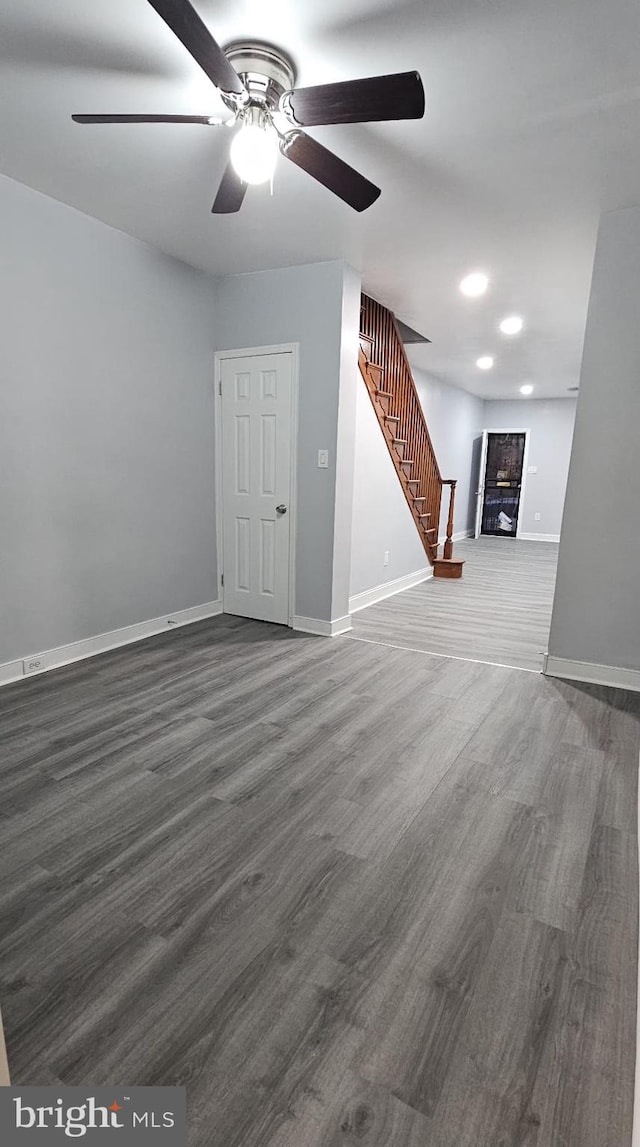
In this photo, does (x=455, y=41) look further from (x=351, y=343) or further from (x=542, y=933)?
(x=542, y=933)

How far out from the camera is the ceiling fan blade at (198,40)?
4.47 ft

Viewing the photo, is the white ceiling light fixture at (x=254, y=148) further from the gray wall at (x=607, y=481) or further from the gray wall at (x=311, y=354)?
the gray wall at (x=607, y=481)

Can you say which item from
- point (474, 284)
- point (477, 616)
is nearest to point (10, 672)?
point (477, 616)

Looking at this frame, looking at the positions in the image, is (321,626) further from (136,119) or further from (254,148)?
(136,119)

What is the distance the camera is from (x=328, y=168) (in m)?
2.09

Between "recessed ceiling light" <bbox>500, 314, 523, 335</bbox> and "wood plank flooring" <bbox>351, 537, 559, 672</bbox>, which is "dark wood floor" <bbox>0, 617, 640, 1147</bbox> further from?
"recessed ceiling light" <bbox>500, 314, 523, 335</bbox>

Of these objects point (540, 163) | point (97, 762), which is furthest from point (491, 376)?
point (97, 762)

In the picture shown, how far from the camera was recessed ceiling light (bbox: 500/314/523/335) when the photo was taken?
4.97m

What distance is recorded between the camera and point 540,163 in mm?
2443

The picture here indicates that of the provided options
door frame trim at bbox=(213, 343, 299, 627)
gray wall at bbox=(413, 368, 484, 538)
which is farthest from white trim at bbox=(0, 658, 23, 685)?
gray wall at bbox=(413, 368, 484, 538)

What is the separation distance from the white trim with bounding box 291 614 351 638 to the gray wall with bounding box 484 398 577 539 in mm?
6857

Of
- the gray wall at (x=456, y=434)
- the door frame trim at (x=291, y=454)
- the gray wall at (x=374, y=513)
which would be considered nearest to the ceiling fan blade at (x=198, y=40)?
the door frame trim at (x=291, y=454)

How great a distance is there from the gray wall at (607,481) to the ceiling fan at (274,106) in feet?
5.35

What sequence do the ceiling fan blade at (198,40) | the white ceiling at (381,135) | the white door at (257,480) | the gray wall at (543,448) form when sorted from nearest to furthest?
the ceiling fan blade at (198,40)
the white ceiling at (381,135)
the white door at (257,480)
the gray wall at (543,448)
